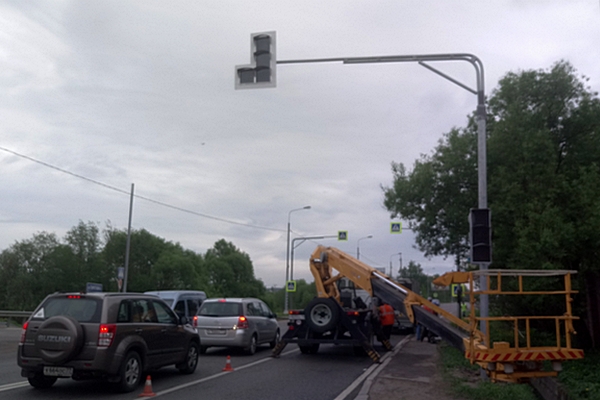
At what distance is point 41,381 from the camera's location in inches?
402

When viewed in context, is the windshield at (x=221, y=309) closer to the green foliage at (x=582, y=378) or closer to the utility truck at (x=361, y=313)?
the utility truck at (x=361, y=313)

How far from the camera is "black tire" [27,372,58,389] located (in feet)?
33.2

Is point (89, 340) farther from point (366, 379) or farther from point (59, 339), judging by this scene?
point (366, 379)

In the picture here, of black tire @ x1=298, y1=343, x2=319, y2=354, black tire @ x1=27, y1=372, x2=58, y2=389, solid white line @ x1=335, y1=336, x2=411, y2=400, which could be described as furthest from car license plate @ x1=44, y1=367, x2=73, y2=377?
black tire @ x1=298, y1=343, x2=319, y2=354

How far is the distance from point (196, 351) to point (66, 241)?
200 feet

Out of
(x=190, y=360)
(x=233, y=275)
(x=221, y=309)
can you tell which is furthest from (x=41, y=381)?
(x=233, y=275)

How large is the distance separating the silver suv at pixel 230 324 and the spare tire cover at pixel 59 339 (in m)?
7.12

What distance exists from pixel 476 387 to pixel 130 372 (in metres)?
6.14

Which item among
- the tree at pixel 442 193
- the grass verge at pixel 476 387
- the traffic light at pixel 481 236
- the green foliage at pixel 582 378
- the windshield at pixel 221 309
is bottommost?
the grass verge at pixel 476 387

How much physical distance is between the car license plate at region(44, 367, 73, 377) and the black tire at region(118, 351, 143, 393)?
2.61ft

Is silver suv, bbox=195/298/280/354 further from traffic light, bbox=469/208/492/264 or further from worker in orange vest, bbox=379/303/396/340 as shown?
traffic light, bbox=469/208/492/264

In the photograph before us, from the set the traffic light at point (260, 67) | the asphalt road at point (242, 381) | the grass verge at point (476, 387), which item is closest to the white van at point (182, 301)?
the asphalt road at point (242, 381)

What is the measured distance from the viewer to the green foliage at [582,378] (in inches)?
381

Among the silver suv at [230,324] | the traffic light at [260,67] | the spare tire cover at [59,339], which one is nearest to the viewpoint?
the spare tire cover at [59,339]
